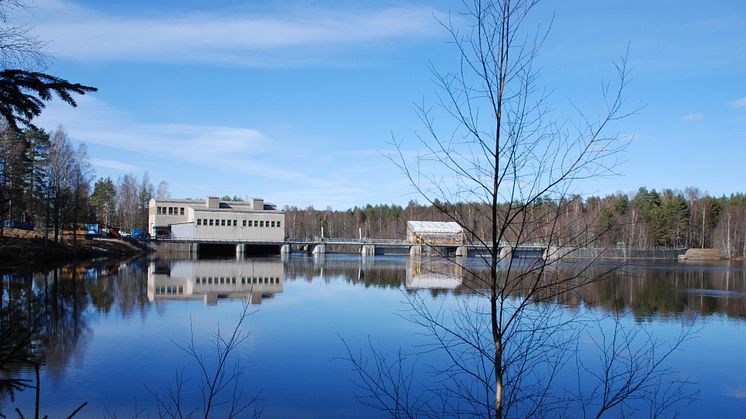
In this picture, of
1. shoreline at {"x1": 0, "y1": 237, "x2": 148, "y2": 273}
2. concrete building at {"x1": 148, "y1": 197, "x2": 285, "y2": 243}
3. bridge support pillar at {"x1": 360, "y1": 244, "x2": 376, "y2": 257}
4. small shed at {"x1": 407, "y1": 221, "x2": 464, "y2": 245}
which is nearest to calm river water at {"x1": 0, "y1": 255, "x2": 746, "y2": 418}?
small shed at {"x1": 407, "y1": 221, "x2": 464, "y2": 245}

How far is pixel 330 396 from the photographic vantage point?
12578 millimetres

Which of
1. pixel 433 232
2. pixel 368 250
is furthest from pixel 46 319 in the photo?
pixel 368 250

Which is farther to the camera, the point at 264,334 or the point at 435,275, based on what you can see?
the point at 264,334

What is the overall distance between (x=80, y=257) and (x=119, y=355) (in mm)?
39636

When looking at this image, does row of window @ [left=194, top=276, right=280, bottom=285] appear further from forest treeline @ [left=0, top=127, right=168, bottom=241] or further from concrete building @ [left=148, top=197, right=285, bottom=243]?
concrete building @ [left=148, top=197, right=285, bottom=243]

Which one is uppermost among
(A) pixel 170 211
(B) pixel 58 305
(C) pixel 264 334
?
(A) pixel 170 211

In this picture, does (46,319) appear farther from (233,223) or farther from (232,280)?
(233,223)

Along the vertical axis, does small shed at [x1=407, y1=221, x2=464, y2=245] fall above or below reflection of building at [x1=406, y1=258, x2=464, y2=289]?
above

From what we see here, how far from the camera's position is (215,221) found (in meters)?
76.7

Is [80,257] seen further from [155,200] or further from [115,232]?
[155,200]

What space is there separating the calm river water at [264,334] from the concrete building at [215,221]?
39624mm

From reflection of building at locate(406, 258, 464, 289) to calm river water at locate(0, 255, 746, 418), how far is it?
4.7 inches

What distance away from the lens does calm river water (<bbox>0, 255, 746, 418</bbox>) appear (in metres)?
12.1

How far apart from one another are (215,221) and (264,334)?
60.3m
